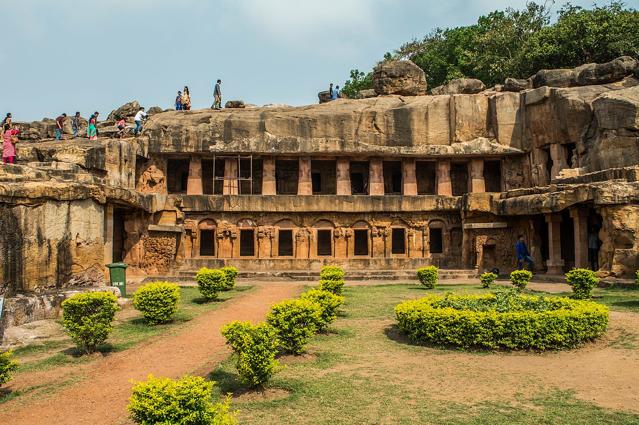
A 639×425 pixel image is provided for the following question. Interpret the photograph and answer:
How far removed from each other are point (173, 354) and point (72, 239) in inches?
253

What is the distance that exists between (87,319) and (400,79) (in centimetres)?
2495

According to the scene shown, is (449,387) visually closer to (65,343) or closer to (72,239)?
(65,343)

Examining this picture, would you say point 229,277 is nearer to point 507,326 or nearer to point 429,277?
point 429,277

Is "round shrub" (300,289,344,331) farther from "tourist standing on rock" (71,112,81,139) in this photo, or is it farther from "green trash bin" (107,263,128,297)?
"tourist standing on rock" (71,112,81,139)

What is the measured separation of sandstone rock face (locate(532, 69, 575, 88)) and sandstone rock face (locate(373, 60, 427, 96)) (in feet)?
21.5

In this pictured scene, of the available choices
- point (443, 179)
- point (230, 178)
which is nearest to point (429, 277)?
point (443, 179)

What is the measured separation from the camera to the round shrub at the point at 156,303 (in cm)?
1216

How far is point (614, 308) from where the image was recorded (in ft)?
41.2

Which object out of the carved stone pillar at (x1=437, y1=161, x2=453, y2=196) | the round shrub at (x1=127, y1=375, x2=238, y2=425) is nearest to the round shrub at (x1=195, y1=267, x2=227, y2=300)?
the round shrub at (x1=127, y1=375, x2=238, y2=425)

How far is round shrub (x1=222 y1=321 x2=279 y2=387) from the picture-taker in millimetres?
7223

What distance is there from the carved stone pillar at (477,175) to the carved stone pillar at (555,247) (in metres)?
5.76

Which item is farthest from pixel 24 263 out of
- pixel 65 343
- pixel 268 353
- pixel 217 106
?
pixel 217 106

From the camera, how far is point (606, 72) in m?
25.9

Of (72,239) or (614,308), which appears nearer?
(614,308)
